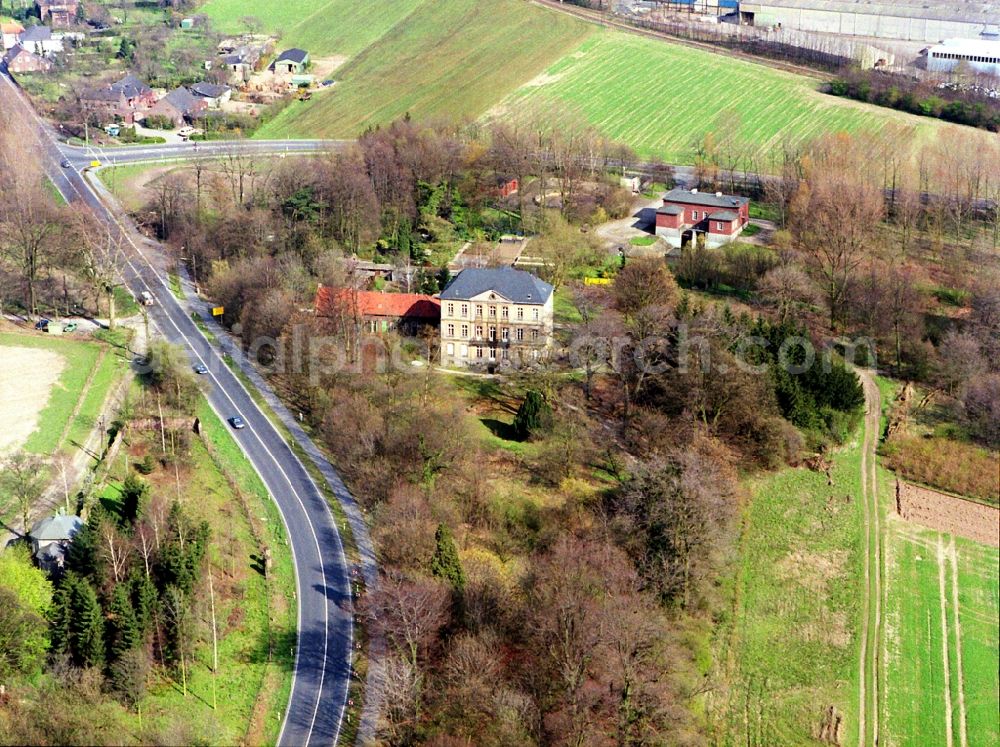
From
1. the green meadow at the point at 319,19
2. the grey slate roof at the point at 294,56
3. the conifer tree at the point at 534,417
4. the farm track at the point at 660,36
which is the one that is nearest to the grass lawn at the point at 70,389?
the conifer tree at the point at 534,417

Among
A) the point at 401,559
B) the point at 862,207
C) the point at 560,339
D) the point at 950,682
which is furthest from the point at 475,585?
the point at 862,207

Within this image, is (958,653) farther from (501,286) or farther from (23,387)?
(23,387)

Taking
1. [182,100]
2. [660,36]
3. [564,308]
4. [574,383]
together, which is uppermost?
[660,36]

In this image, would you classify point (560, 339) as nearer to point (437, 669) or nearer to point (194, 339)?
point (194, 339)

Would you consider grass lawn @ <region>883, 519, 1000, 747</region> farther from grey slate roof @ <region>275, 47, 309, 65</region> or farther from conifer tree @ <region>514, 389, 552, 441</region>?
grey slate roof @ <region>275, 47, 309, 65</region>

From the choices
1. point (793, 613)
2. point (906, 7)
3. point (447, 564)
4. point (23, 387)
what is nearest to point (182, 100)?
point (23, 387)

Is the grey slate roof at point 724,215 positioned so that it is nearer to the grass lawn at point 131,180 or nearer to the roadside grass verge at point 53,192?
the grass lawn at point 131,180

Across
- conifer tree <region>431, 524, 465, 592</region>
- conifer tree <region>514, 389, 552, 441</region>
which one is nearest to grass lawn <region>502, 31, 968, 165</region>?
conifer tree <region>514, 389, 552, 441</region>
